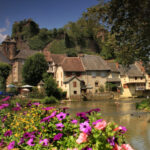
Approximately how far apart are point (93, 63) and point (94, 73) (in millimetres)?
2757

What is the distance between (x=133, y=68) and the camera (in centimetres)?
4756

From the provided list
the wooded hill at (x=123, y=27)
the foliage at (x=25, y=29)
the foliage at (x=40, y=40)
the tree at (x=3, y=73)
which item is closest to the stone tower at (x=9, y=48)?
the foliage at (x=40, y=40)

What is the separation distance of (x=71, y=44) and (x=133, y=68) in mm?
28727

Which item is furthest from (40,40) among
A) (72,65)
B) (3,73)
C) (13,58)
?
(3,73)

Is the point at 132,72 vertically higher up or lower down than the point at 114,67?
lower down

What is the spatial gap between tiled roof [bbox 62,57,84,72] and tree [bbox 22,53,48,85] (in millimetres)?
5335

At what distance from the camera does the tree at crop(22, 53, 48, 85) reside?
41.8m

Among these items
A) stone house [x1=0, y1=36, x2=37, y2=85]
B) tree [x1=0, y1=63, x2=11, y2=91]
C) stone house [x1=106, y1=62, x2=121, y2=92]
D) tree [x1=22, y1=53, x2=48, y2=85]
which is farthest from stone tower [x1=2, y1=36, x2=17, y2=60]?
stone house [x1=106, y1=62, x2=121, y2=92]

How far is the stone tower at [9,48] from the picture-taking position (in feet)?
183

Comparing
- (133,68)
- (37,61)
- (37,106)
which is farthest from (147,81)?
(37,106)

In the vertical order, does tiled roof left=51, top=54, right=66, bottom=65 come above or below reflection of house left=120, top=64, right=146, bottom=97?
above

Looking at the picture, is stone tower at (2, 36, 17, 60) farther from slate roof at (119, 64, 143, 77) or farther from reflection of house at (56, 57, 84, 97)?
slate roof at (119, 64, 143, 77)

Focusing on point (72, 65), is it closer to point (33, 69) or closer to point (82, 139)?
point (33, 69)

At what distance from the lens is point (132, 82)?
4506cm
